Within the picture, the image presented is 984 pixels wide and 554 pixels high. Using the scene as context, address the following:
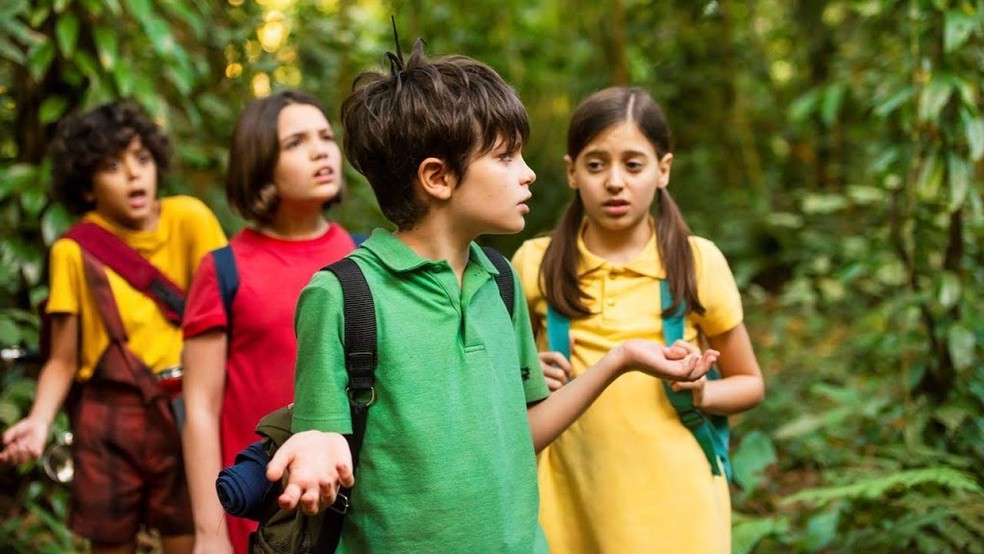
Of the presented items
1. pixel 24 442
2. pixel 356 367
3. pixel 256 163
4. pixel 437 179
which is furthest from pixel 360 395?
pixel 24 442

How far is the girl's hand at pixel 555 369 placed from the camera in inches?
95.5

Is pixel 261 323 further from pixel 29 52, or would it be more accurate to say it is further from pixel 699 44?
pixel 699 44

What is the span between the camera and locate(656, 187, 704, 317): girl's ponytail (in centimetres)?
254

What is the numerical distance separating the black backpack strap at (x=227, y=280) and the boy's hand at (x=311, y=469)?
0.98m

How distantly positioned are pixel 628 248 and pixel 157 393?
158 cm

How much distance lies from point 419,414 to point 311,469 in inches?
13.6

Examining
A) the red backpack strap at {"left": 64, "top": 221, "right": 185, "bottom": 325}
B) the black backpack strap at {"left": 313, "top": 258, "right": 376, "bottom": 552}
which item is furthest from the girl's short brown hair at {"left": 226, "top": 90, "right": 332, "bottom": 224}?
the black backpack strap at {"left": 313, "top": 258, "right": 376, "bottom": 552}

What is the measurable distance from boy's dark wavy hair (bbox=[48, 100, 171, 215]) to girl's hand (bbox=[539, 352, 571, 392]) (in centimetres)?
173

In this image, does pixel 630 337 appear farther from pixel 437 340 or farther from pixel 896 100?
pixel 896 100

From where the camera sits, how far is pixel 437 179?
197 centimetres

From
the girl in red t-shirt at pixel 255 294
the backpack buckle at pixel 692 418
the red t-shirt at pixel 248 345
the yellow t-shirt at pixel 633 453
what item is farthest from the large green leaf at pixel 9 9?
the backpack buckle at pixel 692 418

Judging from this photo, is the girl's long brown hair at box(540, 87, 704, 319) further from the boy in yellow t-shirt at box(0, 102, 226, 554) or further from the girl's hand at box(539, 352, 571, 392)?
the boy in yellow t-shirt at box(0, 102, 226, 554)

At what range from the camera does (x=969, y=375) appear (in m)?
3.94

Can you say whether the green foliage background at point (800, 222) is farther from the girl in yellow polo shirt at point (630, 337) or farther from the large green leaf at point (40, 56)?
the girl in yellow polo shirt at point (630, 337)
